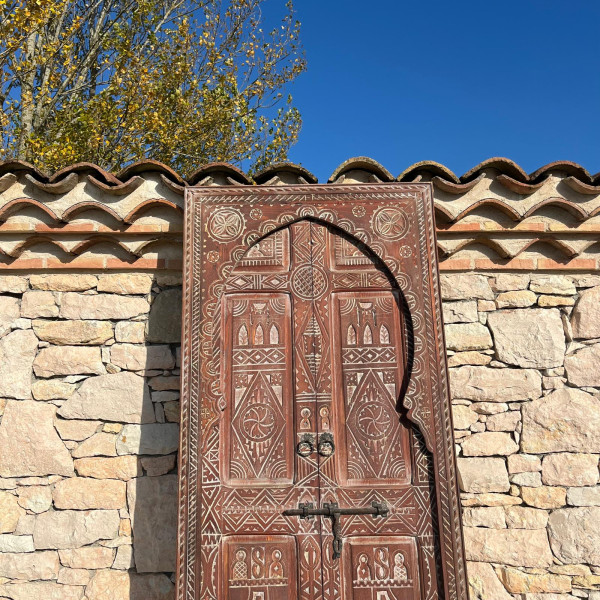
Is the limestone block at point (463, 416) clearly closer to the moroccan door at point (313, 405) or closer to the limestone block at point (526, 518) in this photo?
the moroccan door at point (313, 405)

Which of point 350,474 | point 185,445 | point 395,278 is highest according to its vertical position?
point 395,278

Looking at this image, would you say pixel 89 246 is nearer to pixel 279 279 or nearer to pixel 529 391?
pixel 279 279

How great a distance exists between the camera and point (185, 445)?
257cm

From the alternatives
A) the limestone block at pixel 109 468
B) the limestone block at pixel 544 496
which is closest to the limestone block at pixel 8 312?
the limestone block at pixel 109 468

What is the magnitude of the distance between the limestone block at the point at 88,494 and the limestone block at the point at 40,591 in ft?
1.28

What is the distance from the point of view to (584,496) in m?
2.79

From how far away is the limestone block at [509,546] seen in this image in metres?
2.74

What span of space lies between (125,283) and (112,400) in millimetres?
687

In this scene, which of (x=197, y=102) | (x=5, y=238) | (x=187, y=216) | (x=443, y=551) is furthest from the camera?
(x=197, y=102)

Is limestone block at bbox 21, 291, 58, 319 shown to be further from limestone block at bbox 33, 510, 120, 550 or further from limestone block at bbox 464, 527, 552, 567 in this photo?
limestone block at bbox 464, 527, 552, 567

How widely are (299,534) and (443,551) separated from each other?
68 centimetres

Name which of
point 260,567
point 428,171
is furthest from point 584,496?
point 428,171

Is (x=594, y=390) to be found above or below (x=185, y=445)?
above

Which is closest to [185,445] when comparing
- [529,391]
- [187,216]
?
[187,216]
